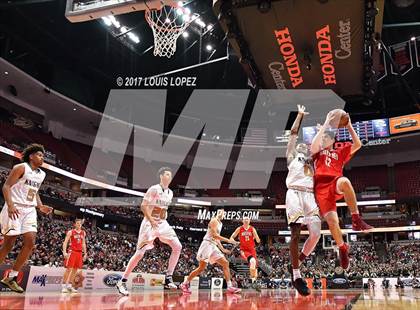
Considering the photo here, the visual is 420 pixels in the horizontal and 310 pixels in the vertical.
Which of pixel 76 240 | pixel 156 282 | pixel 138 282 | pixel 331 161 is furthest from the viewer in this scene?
pixel 156 282

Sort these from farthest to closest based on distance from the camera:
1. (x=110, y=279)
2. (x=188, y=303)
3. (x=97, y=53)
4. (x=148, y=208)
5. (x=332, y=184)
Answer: (x=97, y=53) → (x=110, y=279) → (x=148, y=208) → (x=188, y=303) → (x=332, y=184)

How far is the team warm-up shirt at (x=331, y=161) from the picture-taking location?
4.73m

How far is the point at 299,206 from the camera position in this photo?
5.72m

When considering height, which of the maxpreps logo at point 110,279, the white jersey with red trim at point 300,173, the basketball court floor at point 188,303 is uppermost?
the white jersey with red trim at point 300,173

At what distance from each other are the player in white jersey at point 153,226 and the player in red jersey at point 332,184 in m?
3.29

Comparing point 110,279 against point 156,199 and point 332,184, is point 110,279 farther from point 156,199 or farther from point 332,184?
point 332,184

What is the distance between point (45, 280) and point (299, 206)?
10390 millimetres

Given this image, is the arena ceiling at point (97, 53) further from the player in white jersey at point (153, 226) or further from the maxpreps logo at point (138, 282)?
the player in white jersey at point (153, 226)

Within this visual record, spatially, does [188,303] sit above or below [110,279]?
above

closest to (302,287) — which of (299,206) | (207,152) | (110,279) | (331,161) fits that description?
(299,206)

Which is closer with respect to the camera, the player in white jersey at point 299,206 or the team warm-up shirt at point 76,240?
the player in white jersey at point 299,206

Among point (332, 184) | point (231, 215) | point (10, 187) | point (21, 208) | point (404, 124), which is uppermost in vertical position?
point (404, 124)

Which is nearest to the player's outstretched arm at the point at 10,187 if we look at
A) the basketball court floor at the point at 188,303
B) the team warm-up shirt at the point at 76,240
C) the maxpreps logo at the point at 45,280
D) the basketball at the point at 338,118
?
the basketball court floor at the point at 188,303

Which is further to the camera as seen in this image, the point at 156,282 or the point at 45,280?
the point at 156,282
